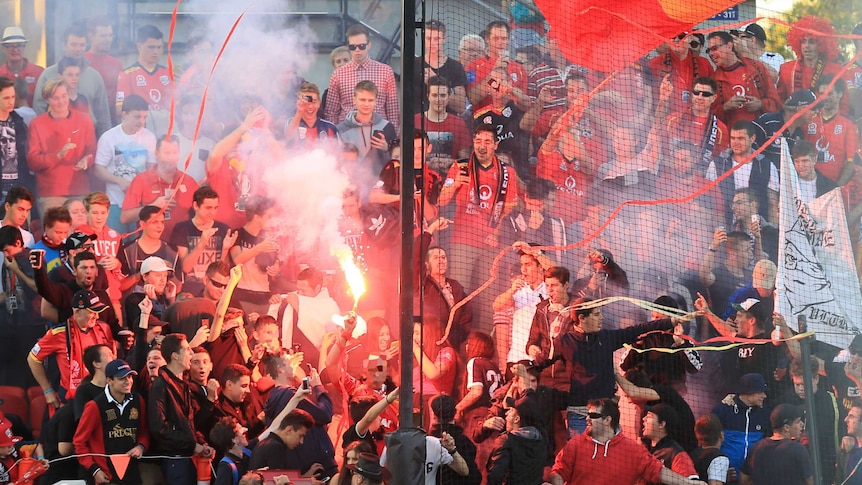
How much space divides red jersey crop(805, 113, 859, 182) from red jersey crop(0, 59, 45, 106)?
576 cm

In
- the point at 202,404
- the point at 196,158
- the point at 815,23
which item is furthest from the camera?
the point at 815,23

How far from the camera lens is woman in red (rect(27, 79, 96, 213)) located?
24.2ft

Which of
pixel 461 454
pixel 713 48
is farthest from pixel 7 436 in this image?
pixel 713 48

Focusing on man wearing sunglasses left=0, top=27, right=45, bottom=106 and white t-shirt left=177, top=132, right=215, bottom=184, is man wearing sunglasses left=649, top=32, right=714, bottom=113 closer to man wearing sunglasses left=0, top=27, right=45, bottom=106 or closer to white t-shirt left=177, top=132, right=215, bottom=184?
white t-shirt left=177, top=132, right=215, bottom=184

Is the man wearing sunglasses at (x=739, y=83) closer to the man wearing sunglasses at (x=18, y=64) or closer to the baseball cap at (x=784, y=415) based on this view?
the baseball cap at (x=784, y=415)

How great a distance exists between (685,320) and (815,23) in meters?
2.69

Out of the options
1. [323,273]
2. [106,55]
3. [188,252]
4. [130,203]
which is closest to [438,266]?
[323,273]

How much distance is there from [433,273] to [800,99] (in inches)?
126

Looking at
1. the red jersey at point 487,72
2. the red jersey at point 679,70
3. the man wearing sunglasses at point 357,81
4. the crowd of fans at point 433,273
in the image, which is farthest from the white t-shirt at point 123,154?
the red jersey at point 679,70

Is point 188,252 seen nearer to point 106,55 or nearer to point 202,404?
point 202,404

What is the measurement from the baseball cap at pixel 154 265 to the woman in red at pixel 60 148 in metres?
0.69

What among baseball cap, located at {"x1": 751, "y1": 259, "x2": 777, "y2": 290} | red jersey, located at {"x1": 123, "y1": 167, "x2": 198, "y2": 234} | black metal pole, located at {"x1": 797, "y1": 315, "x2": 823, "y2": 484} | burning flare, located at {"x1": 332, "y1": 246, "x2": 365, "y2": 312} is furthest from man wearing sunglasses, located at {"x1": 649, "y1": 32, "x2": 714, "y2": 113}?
red jersey, located at {"x1": 123, "y1": 167, "x2": 198, "y2": 234}

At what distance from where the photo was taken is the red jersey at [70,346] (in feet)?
23.2

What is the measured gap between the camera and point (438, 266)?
24.0 ft
